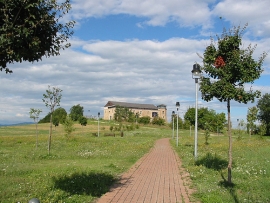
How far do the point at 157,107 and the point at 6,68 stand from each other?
160466mm

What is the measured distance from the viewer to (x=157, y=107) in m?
165

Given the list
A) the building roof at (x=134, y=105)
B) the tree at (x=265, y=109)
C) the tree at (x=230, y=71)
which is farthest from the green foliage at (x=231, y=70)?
the building roof at (x=134, y=105)

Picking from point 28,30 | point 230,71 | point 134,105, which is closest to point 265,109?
point 230,71

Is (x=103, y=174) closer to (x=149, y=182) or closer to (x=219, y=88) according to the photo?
(x=149, y=182)

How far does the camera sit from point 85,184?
9.13m

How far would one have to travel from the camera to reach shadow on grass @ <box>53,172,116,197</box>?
27.4 feet

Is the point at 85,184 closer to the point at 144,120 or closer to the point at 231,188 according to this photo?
the point at 231,188

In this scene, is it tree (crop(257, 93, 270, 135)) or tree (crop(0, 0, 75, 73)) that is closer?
tree (crop(0, 0, 75, 73))

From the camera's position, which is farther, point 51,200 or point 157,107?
point 157,107

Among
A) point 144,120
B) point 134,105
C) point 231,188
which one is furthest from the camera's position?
point 134,105

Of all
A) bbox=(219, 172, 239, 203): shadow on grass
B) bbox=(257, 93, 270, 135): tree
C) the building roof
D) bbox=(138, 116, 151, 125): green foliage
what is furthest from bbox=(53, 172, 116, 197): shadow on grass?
the building roof

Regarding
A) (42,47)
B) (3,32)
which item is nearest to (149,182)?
(42,47)

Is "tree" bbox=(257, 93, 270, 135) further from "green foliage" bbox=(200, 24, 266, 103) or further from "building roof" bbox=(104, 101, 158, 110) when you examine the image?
"building roof" bbox=(104, 101, 158, 110)

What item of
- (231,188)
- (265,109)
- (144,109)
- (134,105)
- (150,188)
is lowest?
(150,188)
